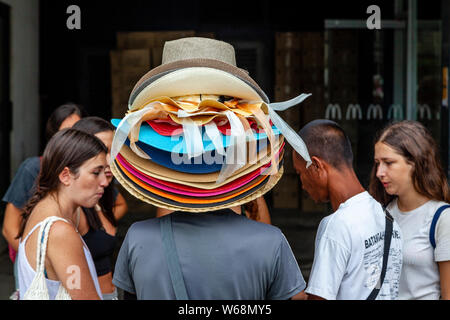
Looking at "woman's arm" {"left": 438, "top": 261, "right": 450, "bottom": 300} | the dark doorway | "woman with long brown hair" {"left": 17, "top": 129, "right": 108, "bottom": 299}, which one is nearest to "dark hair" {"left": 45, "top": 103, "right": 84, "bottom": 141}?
"woman with long brown hair" {"left": 17, "top": 129, "right": 108, "bottom": 299}

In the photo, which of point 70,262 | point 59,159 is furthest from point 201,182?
point 59,159

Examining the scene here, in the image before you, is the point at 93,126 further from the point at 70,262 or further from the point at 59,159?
the point at 70,262

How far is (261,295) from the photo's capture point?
1.60m

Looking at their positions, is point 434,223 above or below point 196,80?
below

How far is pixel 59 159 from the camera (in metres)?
2.22

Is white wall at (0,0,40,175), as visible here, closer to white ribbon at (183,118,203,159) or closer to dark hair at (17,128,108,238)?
dark hair at (17,128,108,238)

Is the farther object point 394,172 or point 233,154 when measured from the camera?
point 394,172

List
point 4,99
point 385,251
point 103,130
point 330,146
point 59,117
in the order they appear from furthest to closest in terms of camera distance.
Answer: point 4,99, point 59,117, point 103,130, point 330,146, point 385,251

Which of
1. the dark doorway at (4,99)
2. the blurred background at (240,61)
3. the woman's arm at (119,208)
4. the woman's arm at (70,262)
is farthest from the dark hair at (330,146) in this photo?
the dark doorway at (4,99)

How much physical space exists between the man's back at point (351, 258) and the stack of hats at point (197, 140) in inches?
17.7

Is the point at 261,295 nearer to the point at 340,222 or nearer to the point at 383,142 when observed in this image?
the point at 340,222

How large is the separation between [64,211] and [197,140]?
885 mm

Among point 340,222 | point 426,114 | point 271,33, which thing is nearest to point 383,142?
point 340,222

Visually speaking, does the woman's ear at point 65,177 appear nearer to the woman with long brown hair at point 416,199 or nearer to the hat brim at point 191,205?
the hat brim at point 191,205
